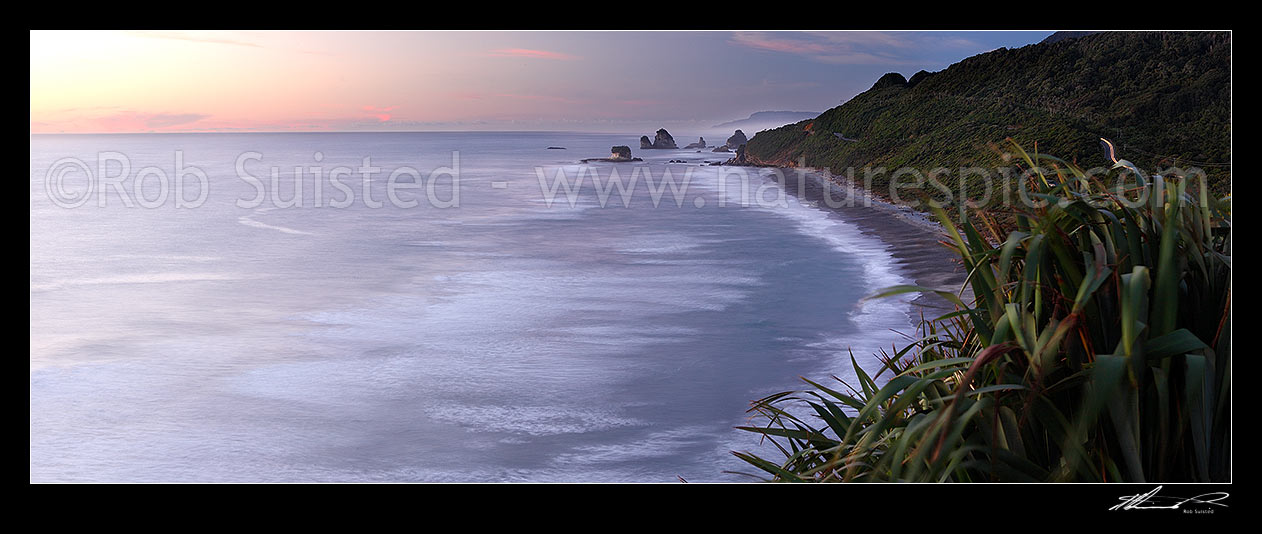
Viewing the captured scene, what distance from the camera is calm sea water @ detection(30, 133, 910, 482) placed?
4.72m

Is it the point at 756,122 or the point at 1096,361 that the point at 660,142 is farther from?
the point at 1096,361

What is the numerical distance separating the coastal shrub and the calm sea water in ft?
9.38

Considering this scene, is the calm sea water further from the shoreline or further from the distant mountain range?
the distant mountain range

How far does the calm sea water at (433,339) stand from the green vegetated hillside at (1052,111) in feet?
9.22

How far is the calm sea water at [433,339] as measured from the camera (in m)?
4.72

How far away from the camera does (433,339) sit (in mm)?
7281

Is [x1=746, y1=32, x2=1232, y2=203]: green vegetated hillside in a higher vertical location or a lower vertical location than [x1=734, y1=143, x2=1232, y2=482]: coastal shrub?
higher

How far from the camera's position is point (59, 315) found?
28.4 ft

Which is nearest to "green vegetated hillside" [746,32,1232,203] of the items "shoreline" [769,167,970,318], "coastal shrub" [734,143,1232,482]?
"shoreline" [769,167,970,318]
